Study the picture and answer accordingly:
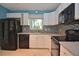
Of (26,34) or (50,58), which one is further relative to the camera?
(26,34)

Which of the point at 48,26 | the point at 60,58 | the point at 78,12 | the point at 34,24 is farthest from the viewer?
the point at 48,26

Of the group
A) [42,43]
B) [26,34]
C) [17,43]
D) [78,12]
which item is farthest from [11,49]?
[78,12]

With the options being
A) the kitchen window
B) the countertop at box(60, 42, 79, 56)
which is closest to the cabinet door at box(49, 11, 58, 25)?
the kitchen window

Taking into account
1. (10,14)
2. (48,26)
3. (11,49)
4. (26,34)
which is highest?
(10,14)

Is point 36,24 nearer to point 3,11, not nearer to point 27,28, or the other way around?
point 27,28

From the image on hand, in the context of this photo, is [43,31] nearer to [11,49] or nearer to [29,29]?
[29,29]

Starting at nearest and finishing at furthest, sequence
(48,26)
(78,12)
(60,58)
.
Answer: (60,58), (78,12), (48,26)

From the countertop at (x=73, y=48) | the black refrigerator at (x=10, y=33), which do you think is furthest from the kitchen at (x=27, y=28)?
the countertop at (x=73, y=48)

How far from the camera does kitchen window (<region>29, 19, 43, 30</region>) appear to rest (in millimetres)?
4309

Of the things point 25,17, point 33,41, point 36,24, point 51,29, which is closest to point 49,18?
point 51,29

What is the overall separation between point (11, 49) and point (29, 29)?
3.11 ft

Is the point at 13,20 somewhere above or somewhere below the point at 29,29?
above

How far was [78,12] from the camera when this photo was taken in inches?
65.5

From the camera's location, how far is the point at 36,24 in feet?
14.0
